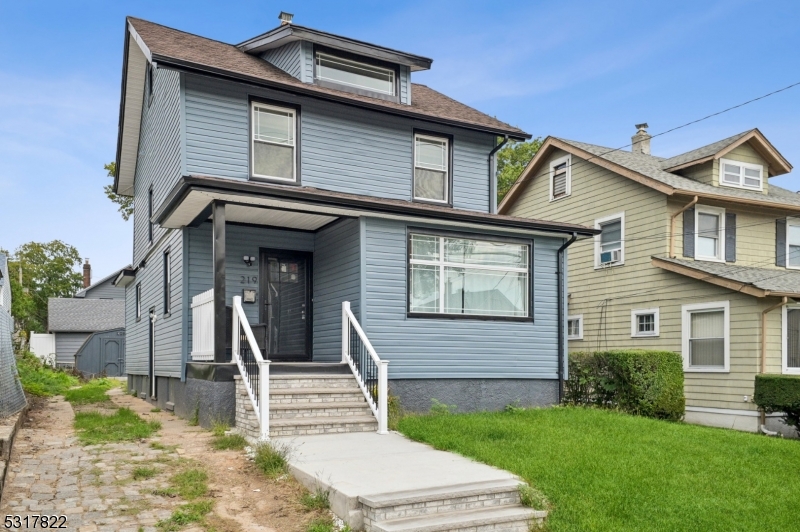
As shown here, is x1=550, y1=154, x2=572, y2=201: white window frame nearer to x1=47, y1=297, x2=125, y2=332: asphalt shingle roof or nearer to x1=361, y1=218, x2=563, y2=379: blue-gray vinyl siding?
x1=361, y1=218, x2=563, y2=379: blue-gray vinyl siding

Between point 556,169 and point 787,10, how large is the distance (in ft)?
25.0

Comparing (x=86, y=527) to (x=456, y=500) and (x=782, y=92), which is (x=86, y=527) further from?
(x=782, y=92)

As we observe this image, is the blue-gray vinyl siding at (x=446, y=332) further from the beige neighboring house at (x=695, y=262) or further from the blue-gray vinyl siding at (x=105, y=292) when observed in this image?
the blue-gray vinyl siding at (x=105, y=292)

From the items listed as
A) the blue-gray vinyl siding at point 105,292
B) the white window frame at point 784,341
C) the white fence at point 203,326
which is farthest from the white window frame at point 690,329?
the blue-gray vinyl siding at point 105,292

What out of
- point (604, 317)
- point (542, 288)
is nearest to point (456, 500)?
point (542, 288)

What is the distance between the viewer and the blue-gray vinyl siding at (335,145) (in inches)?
463

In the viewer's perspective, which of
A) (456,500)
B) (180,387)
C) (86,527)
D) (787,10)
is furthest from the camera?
(787,10)

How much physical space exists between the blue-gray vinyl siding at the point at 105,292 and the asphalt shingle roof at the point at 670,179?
110 ft

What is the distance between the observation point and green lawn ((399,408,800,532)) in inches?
241

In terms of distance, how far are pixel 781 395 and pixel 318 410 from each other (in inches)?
366

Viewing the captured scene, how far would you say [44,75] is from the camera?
20766 mm

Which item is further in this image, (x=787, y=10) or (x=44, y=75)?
(x=44, y=75)

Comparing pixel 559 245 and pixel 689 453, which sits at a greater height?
pixel 559 245

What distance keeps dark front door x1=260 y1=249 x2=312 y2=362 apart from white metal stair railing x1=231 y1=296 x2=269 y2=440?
232 cm
